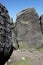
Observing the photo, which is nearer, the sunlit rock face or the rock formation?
the rock formation

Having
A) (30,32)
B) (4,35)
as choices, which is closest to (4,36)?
(4,35)

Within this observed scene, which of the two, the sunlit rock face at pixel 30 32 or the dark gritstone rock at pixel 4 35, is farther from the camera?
the sunlit rock face at pixel 30 32

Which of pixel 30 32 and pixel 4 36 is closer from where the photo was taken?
pixel 4 36

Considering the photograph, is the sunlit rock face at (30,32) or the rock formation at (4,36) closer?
the rock formation at (4,36)

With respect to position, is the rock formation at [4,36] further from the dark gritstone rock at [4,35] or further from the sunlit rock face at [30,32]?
the sunlit rock face at [30,32]

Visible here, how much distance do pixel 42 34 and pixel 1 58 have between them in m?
6.07

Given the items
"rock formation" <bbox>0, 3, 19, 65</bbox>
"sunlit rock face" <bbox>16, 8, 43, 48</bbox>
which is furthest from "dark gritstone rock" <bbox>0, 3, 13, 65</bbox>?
"sunlit rock face" <bbox>16, 8, 43, 48</bbox>

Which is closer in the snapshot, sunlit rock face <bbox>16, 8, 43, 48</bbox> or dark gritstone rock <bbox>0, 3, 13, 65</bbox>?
dark gritstone rock <bbox>0, 3, 13, 65</bbox>

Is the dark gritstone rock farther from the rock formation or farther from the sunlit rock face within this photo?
the sunlit rock face

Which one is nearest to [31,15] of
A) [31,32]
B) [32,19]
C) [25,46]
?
[32,19]

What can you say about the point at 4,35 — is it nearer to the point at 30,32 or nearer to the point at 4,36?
the point at 4,36

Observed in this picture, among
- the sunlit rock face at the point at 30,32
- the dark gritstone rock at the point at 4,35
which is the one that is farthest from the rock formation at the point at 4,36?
the sunlit rock face at the point at 30,32

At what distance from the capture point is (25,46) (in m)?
14.6

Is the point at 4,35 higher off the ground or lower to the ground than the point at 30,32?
higher
